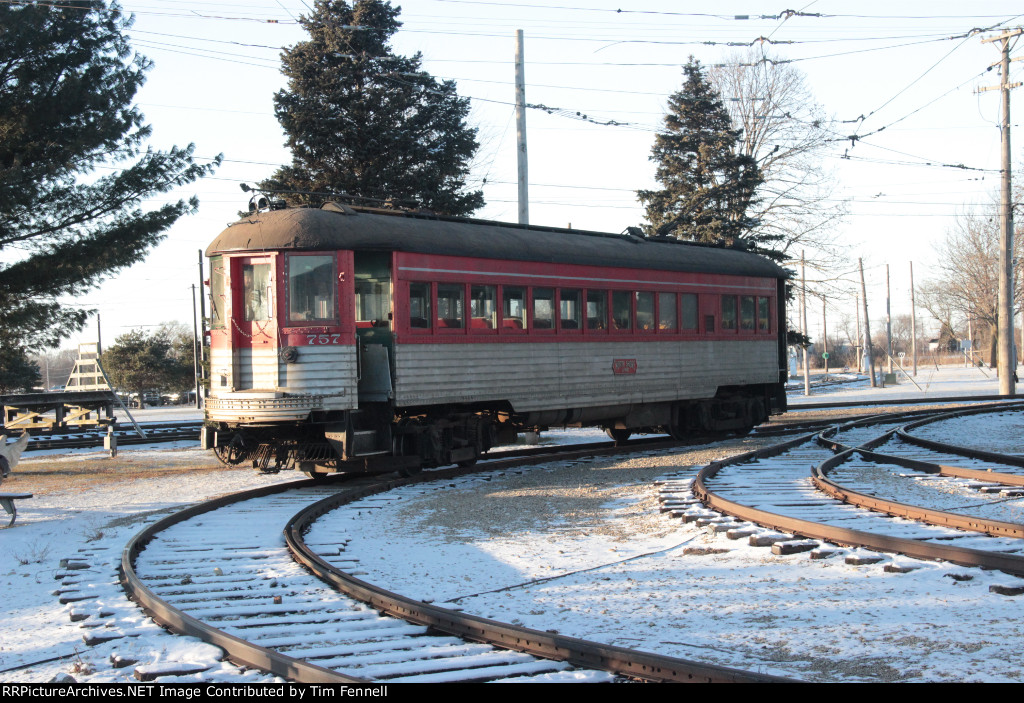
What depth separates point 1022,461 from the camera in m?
12.1

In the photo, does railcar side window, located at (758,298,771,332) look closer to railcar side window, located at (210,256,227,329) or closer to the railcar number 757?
the railcar number 757

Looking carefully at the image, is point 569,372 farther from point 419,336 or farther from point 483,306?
point 419,336

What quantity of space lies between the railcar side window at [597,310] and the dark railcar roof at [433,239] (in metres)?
0.51

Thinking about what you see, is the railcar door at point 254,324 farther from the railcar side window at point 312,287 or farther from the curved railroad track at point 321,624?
the curved railroad track at point 321,624

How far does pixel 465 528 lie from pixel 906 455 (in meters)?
7.99

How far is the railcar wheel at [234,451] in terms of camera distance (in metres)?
12.1

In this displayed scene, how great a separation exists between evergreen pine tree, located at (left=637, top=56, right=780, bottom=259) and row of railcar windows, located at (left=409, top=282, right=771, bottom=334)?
1226 cm

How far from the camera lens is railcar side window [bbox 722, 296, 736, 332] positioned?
18.1 m

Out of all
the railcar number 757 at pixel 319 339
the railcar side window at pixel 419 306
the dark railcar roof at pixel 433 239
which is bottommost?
the railcar number 757 at pixel 319 339

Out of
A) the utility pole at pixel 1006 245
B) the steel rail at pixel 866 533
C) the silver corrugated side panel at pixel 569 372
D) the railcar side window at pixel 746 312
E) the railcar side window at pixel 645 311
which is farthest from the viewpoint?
the utility pole at pixel 1006 245

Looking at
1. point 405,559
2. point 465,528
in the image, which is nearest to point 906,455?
point 465,528

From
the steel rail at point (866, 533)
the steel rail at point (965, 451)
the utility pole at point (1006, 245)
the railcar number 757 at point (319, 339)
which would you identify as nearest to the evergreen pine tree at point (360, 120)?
the railcar number 757 at point (319, 339)

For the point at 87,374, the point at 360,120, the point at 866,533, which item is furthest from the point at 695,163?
the point at 87,374

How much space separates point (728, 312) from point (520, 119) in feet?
18.6
